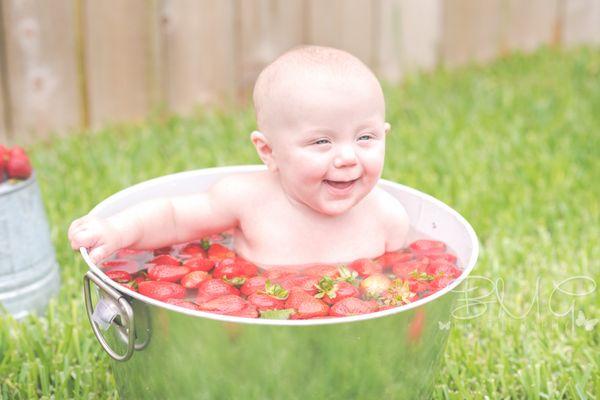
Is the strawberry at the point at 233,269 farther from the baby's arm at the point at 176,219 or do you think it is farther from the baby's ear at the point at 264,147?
the baby's ear at the point at 264,147

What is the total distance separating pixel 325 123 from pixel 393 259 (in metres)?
0.37

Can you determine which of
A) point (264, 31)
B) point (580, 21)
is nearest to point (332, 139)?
point (264, 31)

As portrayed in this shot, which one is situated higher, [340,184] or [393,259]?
[340,184]

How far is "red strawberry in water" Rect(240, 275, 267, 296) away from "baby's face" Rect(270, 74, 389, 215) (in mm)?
186

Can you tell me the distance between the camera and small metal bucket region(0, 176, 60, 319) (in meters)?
1.97

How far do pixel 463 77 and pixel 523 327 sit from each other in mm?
1994

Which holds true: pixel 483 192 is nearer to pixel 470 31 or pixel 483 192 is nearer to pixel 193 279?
pixel 193 279

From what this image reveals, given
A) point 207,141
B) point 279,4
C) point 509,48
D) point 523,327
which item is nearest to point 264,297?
point 523,327

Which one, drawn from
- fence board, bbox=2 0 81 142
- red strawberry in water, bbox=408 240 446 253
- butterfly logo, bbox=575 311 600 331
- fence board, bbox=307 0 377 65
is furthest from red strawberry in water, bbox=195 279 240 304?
fence board, bbox=307 0 377 65

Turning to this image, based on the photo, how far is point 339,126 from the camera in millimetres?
1573

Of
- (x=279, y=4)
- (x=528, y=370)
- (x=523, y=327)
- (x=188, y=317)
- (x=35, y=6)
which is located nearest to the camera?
(x=188, y=317)

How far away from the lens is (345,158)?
1.56 meters

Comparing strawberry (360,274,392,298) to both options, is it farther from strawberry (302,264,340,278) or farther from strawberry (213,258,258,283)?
strawberry (213,258,258,283)

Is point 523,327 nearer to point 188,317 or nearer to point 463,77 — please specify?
point 188,317
